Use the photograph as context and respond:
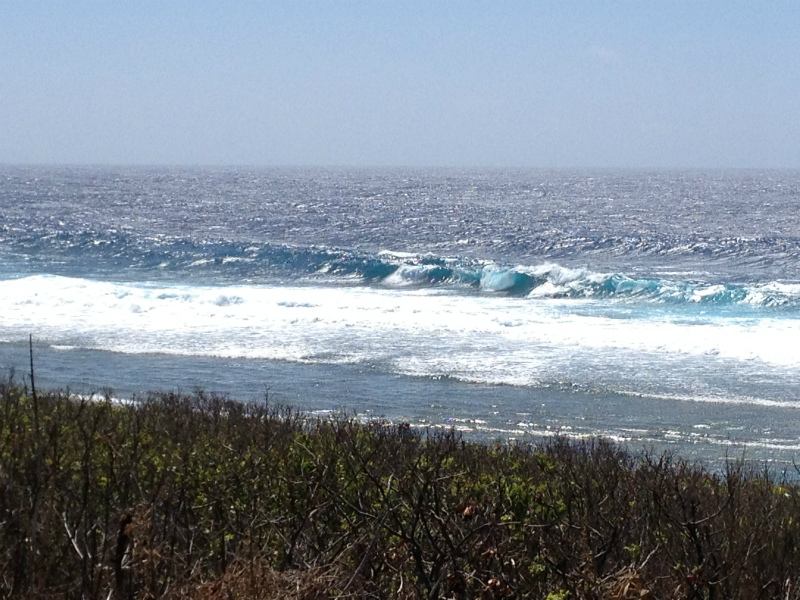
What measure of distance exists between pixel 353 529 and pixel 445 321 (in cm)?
2452

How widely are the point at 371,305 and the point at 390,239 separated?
27973mm

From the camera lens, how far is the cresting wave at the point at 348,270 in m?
37.1

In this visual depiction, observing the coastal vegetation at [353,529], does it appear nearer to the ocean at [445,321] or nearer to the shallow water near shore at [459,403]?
the ocean at [445,321]

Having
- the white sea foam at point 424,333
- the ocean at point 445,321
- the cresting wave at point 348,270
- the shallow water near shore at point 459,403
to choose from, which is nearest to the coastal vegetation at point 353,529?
the ocean at point 445,321

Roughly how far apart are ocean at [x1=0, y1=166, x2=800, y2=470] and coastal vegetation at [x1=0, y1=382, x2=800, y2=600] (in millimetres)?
1832

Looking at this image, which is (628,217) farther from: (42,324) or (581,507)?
(581,507)

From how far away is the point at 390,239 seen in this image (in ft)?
200

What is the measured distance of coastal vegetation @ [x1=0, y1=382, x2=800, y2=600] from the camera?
427 cm

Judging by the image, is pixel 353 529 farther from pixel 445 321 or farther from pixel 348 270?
pixel 348 270

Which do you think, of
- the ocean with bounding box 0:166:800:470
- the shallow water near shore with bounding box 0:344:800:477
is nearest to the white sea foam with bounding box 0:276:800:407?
the ocean with bounding box 0:166:800:470

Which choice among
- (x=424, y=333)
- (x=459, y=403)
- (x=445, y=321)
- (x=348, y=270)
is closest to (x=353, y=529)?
(x=459, y=403)

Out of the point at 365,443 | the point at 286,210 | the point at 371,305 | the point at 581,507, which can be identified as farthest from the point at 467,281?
the point at 286,210

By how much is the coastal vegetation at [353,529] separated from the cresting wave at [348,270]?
28342 mm

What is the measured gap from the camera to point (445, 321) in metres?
29.5
